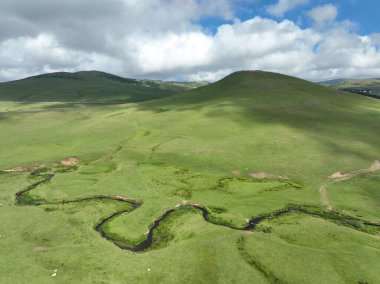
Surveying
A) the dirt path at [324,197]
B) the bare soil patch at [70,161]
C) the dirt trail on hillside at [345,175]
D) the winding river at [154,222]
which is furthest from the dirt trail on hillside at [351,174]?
the bare soil patch at [70,161]

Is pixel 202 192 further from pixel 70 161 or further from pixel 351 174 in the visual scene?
pixel 70 161

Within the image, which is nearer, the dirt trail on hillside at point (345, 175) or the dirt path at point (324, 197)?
the dirt path at point (324, 197)

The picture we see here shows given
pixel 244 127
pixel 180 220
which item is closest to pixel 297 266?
pixel 180 220

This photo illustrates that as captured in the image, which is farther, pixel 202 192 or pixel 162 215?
pixel 202 192

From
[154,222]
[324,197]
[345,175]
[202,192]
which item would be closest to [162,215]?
[154,222]

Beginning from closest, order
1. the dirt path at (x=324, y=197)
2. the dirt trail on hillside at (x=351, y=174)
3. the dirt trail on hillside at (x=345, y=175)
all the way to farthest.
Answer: the dirt path at (x=324, y=197), the dirt trail on hillside at (x=345, y=175), the dirt trail on hillside at (x=351, y=174)

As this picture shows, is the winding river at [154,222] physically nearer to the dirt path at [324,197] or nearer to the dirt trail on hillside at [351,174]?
the dirt path at [324,197]

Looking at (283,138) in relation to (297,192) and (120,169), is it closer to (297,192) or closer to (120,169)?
(297,192)

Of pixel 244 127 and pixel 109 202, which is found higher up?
pixel 244 127

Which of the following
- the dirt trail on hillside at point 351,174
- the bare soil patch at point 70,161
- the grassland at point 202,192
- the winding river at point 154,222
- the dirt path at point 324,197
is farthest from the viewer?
the bare soil patch at point 70,161
